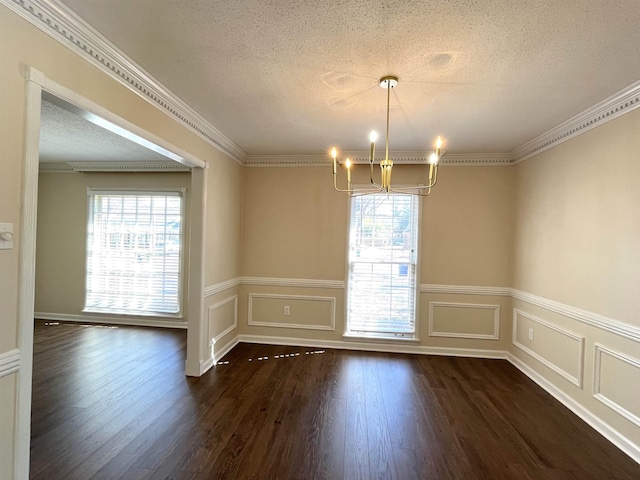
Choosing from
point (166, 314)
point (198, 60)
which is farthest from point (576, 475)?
point (166, 314)

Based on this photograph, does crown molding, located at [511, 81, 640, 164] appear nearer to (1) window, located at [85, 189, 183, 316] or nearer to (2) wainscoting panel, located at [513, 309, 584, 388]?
(2) wainscoting panel, located at [513, 309, 584, 388]

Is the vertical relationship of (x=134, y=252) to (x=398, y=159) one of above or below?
below

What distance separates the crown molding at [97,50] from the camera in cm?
150

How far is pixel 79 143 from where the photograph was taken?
3.96 metres

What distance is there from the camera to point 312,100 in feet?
8.18

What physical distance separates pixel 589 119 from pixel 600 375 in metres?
2.05

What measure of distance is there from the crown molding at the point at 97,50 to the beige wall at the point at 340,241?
1621 mm

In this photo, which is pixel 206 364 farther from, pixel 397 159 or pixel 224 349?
pixel 397 159

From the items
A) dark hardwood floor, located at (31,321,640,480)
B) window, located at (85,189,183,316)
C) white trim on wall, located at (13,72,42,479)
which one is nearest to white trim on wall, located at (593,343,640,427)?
dark hardwood floor, located at (31,321,640,480)

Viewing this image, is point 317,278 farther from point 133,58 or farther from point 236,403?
point 133,58

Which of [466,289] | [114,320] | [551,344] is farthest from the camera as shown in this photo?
[114,320]

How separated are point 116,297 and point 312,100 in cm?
448

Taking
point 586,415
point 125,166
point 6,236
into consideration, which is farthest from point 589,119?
point 125,166

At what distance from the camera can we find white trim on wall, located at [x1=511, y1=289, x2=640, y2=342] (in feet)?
7.33
